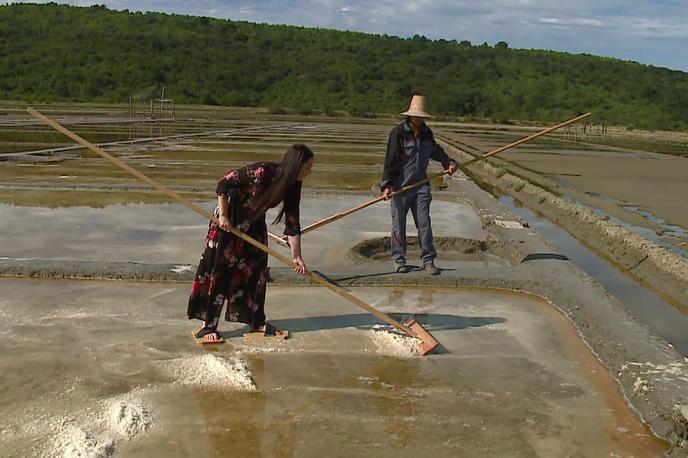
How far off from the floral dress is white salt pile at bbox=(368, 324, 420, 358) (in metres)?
0.77

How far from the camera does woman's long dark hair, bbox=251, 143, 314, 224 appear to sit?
14.8ft

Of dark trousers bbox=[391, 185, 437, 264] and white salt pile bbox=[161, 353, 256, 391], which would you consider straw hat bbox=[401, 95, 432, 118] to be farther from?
white salt pile bbox=[161, 353, 256, 391]

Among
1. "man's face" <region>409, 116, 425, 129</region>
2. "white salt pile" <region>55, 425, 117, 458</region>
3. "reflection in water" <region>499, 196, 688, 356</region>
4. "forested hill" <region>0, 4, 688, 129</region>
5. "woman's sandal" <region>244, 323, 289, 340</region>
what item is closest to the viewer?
"white salt pile" <region>55, 425, 117, 458</region>

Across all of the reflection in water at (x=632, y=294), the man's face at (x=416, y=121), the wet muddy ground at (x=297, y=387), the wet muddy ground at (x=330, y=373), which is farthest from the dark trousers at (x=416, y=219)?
the reflection in water at (x=632, y=294)

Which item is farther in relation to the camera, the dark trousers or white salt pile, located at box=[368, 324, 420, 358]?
the dark trousers

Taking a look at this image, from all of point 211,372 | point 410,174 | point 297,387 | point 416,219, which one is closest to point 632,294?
point 416,219

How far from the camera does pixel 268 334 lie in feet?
15.9

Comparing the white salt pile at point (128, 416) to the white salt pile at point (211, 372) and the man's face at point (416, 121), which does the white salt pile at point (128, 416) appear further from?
the man's face at point (416, 121)

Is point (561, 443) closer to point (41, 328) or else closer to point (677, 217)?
point (41, 328)

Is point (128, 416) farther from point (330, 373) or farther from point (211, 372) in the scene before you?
point (330, 373)

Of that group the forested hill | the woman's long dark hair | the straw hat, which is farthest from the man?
the forested hill

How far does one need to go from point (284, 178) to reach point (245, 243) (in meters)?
0.54

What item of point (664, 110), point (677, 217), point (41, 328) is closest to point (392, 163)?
point (41, 328)

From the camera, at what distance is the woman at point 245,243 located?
4578mm
